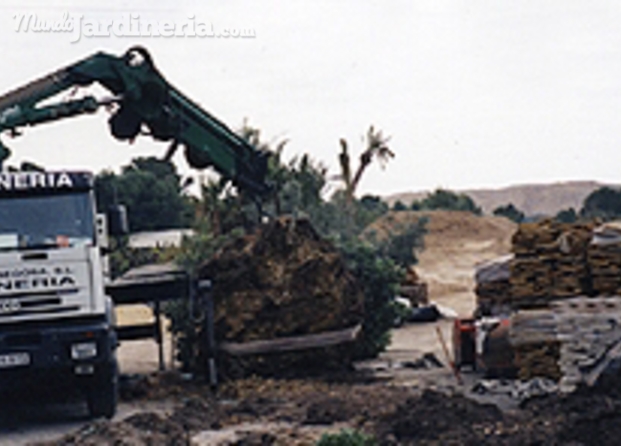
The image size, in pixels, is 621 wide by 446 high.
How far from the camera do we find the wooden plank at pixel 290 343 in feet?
63.9

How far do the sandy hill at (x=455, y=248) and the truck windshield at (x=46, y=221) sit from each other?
22.4m

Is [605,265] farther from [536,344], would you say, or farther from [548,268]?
[536,344]

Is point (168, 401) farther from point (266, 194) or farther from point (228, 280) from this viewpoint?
point (266, 194)

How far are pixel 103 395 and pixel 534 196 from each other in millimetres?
145714

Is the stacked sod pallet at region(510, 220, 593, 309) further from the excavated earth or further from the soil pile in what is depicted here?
the soil pile

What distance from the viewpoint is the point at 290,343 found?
64.0 ft

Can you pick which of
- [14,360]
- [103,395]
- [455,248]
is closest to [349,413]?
[103,395]

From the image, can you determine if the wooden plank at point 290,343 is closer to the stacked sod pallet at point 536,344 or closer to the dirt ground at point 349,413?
the dirt ground at point 349,413

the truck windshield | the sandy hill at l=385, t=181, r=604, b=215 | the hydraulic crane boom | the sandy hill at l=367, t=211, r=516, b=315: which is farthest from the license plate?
the sandy hill at l=385, t=181, r=604, b=215

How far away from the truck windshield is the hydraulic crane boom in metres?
2.42

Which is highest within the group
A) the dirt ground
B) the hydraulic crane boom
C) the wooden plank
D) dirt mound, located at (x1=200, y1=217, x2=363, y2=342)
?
the hydraulic crane boom

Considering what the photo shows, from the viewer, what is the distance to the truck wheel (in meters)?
16.3

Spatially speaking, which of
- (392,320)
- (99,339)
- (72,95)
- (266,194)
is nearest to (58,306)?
(99,339)

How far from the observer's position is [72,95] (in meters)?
19.1
